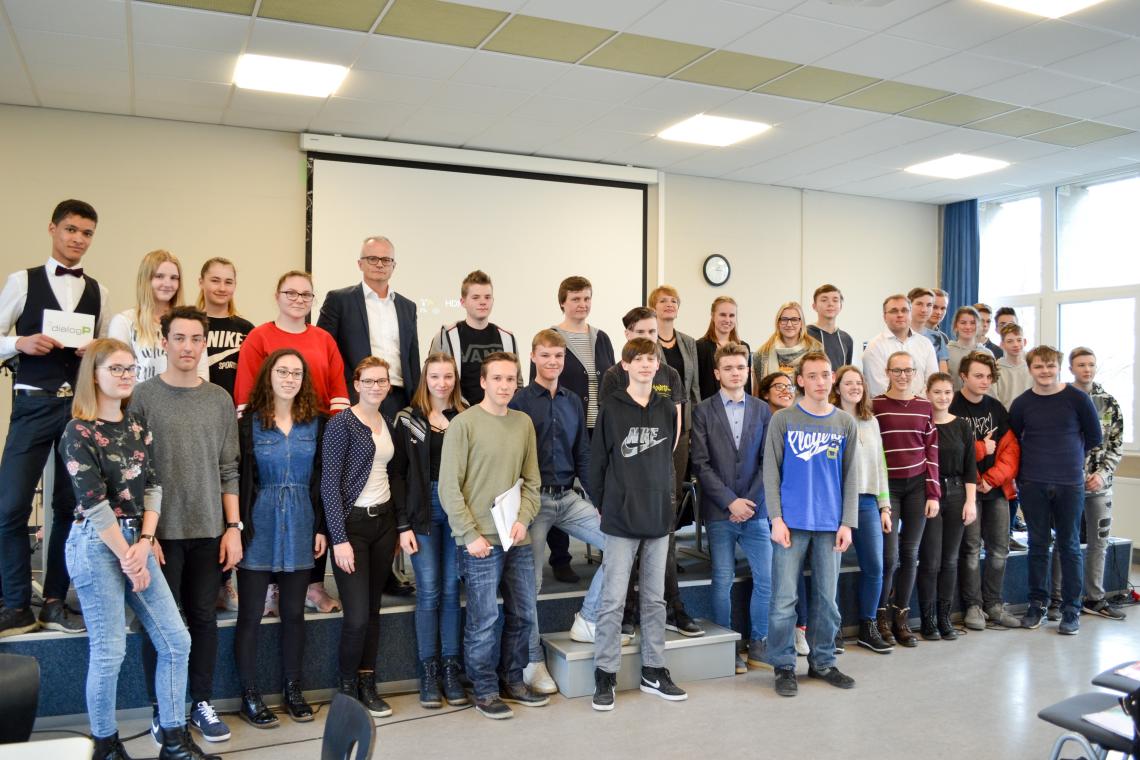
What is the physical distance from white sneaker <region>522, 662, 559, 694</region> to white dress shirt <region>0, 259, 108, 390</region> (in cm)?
225

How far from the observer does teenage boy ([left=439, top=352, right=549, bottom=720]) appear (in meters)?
3.37

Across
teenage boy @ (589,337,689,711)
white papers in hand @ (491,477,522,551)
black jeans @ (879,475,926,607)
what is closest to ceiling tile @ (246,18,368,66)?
teenage boy @ (589,337,689,711)

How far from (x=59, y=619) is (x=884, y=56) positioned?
4.95 metres

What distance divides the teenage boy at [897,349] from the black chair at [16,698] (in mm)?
4328

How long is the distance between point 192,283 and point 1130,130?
23.1 feet

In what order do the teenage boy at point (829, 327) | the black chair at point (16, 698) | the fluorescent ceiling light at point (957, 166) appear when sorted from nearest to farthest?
1. the black chair at point (16, 698)
2. the teenage boy at point (829, 327)
3. the fluorescent ceiling light at point (957, 166)

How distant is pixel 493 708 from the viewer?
340 centimetres

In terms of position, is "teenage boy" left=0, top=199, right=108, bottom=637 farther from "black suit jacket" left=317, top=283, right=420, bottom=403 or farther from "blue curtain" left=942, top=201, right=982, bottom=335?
"blue curtain" left=942, top=201, right=982, bottom=335

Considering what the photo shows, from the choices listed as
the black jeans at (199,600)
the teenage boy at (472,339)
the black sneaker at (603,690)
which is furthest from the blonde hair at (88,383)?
the black sneaker at (603,690)

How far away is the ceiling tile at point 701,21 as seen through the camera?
4282 mm

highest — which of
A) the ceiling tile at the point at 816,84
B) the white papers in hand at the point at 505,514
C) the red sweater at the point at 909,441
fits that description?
the ceiling tile at the point at 816,84

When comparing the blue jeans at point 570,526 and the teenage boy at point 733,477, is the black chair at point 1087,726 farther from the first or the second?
the blue jeans at point 570,526

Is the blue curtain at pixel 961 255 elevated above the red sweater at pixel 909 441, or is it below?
above

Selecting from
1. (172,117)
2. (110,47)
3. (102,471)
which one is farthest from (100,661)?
(172,117)
